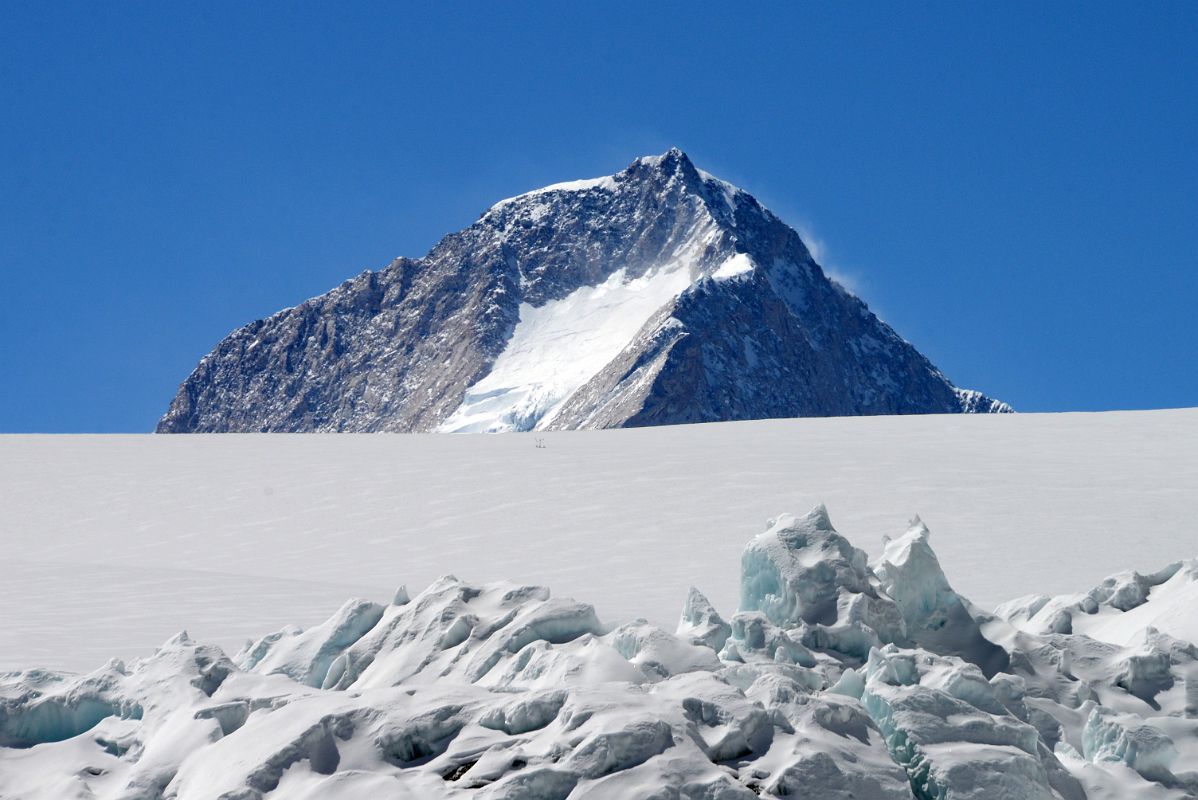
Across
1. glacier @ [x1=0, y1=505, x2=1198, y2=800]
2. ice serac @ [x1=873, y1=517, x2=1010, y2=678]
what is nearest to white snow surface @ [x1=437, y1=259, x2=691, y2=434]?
ice serac @ [x1=873, y1=517, x2=1010, y2=678]

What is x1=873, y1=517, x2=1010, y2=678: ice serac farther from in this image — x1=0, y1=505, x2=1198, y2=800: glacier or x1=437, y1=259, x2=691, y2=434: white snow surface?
x1=437, y1=259, x2=691, y2=434: white snow surface

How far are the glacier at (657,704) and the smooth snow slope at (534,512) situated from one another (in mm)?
3317

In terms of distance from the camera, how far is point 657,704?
22.9ft

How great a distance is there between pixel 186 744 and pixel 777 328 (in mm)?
189033

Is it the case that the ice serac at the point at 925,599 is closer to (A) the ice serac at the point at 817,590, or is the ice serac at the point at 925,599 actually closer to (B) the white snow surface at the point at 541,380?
(A) the ice serac at the point at 817,590

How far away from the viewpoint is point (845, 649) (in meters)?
9.04

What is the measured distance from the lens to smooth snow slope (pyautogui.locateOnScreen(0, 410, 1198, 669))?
1539cm

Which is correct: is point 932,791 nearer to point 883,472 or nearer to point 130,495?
point 883,472

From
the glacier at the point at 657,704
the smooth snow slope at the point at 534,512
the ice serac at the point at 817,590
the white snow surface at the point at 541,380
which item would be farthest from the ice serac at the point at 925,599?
the white snow surface at the point at 541,380

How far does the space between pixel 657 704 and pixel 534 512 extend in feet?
47.7

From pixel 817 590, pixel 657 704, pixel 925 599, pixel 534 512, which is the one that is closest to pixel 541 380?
pixel 534 512

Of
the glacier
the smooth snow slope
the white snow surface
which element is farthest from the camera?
the white snow surface

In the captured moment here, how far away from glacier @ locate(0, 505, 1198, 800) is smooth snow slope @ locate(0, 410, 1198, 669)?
3.32 m

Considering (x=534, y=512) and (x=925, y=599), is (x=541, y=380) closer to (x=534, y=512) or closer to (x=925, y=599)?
(x=534, y=512)
